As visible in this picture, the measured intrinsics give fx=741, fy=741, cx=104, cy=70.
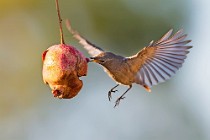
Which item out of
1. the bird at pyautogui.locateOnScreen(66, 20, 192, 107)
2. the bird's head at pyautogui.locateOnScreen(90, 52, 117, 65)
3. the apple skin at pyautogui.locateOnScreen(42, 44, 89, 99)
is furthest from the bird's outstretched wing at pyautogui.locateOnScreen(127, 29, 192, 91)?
the apple skin at pyautogui.locateOnScreen(42, 44, 89, 99)

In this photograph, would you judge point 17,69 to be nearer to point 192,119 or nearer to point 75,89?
point 192,119

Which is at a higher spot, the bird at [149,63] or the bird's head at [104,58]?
the bird's head at [104,58]

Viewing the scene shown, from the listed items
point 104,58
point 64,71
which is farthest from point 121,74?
point 64,71

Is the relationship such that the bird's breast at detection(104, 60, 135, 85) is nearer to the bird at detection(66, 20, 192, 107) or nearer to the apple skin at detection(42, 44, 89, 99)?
the bird at detection(66, 20, 192, 107)

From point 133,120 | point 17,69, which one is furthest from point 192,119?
point 17,69

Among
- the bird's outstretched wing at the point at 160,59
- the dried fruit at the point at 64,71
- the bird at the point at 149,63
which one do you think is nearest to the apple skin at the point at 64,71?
the dried fruit at the point at 64,71

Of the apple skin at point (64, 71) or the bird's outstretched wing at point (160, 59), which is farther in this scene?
the bird's outstretched wing at point (160, 59)

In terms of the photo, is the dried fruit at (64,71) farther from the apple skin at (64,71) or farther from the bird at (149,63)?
the bird at (149,63)

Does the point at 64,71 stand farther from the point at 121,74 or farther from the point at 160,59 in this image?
the point at 160,59
